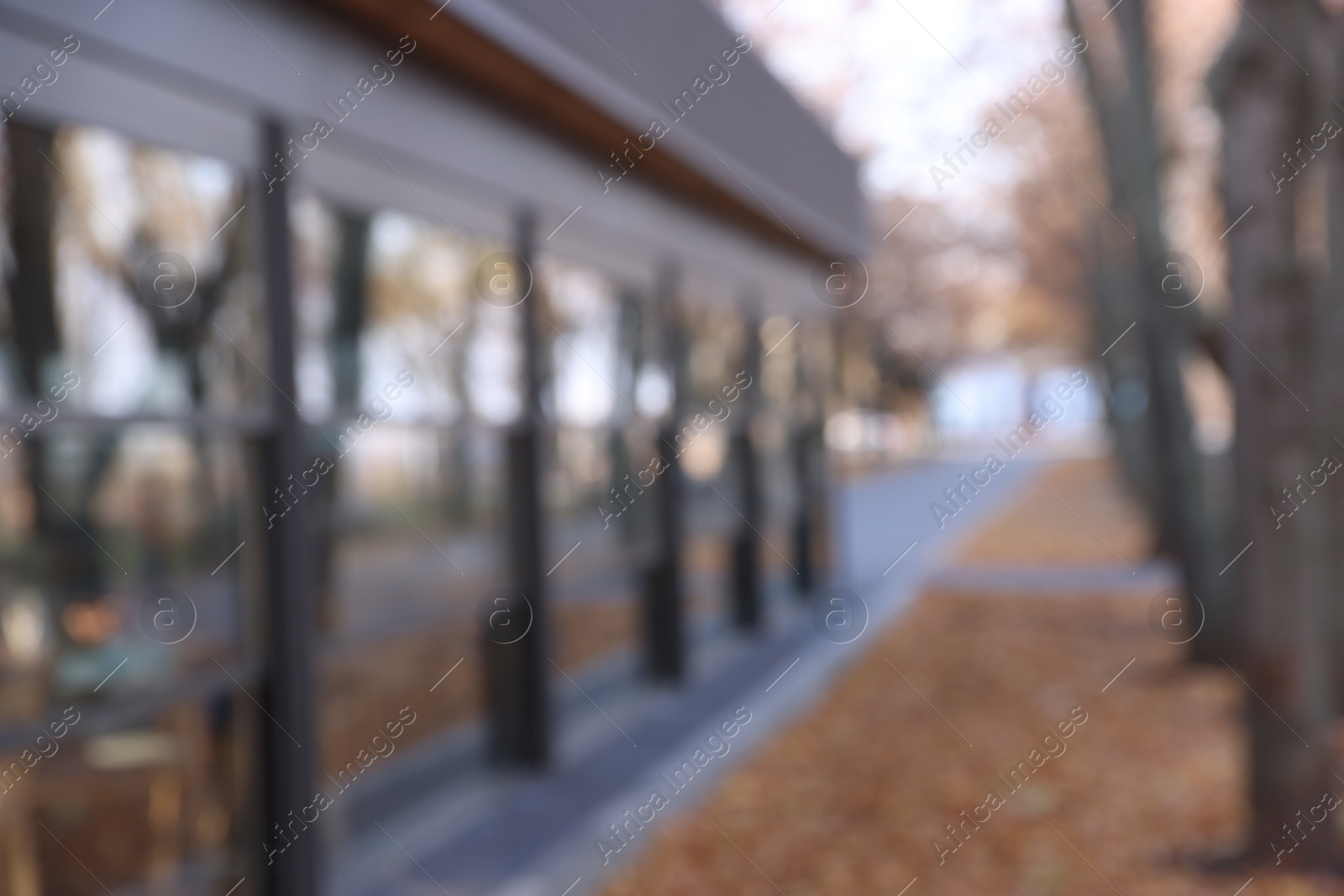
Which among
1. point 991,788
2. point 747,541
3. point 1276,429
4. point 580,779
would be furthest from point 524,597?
point 747,541

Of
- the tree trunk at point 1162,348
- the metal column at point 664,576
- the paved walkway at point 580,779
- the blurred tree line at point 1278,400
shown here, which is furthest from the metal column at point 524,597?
the tree trunk at point 1162,348

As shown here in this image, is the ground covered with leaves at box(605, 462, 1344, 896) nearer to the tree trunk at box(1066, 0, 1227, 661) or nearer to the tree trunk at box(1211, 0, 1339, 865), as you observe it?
the tree trunk at box(1211, 0, 1339, 865)

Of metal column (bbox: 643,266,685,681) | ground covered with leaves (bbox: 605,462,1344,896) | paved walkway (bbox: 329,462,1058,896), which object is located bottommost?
ground covered with leaves (bbox: 605,462,1344,896)

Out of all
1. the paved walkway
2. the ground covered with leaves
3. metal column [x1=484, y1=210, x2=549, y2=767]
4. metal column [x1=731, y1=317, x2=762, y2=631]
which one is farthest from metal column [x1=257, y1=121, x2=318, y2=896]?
metal column [x1=731, y1=317, x2=762, y2=631]

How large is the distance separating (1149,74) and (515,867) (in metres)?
7.52

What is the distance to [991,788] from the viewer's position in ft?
→ 21.3

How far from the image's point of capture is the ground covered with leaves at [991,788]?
17.3ft

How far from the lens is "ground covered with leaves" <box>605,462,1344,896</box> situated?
5.28 m

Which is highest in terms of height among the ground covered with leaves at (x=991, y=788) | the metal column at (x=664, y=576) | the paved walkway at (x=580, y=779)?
the metal column at (x=664, y=576)

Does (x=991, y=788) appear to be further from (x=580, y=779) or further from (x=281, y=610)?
(x=281, y=610)

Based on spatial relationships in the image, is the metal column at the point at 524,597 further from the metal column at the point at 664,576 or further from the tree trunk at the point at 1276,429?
the tree trunk at the point at 1276,429

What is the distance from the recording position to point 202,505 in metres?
4.63

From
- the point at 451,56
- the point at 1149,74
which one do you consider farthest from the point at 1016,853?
the point at 1149,74

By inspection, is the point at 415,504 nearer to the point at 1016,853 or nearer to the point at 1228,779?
the point at 1016,853
